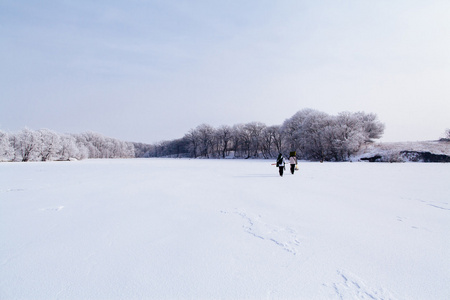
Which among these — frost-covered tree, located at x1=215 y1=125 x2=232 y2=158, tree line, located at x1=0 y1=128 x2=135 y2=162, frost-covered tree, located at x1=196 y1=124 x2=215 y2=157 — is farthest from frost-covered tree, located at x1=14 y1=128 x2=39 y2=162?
frost-covered tree, located at x1=215 y1=125 x2=232 y2=158

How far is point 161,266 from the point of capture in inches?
107

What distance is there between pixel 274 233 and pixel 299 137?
1889 inches

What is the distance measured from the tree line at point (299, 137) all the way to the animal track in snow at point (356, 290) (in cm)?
4008

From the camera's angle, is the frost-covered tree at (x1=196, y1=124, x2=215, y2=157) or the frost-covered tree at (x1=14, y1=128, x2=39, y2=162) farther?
the frost-covered tree at (x1=196, y1=124, x2=215, y2=157)

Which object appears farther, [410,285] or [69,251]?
[69,251]

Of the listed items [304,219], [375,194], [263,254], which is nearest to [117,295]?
[263,254]

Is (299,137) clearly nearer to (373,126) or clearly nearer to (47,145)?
(373,126)

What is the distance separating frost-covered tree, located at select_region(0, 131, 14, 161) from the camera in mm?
46991

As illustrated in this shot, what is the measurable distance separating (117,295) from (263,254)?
6.24 feet

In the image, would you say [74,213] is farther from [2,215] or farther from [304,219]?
[304,219]

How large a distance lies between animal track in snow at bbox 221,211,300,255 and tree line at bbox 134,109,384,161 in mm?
38798

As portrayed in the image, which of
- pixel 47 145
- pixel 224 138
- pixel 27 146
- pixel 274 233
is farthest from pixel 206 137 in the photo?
pixel 274 233

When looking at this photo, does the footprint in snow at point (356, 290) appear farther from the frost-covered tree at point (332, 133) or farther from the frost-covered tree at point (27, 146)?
the frost-covered tree at point (27, 146)

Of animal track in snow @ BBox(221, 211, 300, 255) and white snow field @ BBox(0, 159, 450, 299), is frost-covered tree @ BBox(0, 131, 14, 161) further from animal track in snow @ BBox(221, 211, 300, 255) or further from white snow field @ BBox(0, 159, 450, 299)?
animal track in snow @ BBox(221, 211, 300, 255)
